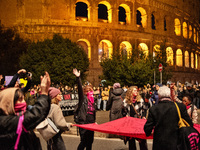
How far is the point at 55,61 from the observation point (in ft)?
95.2

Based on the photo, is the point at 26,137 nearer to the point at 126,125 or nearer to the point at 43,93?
the point at 43,93

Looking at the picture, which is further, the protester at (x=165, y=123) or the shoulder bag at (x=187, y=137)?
the protester at (x=165, y=123)

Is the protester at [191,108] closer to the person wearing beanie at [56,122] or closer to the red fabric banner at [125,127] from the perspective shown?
the red fabric banner at [125,127]

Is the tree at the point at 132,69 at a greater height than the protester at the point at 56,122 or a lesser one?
greater

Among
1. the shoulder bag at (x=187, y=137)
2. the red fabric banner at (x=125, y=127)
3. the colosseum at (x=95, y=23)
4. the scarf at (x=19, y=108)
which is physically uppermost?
the colosseum at (x=95, y=23)

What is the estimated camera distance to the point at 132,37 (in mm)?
38656

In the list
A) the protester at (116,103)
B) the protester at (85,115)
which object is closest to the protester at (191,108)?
the protester at (116,103)

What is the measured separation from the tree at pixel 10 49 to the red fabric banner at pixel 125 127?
29.1 metres

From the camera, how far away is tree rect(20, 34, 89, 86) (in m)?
28.8

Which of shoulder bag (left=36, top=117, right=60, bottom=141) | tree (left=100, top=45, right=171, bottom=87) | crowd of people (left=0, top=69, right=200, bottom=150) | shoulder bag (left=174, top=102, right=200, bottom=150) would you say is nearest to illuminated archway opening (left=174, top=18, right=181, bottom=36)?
tree (left=100, top=45, right=171, bottom=87)

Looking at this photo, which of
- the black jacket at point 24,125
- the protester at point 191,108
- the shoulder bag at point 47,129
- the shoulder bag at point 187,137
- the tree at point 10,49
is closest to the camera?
the black jacket at point 24,125

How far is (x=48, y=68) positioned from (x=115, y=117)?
2325 centimetres

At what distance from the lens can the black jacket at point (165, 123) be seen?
3847mm

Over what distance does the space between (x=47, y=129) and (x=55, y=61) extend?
25.3m
